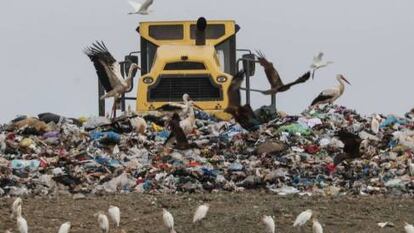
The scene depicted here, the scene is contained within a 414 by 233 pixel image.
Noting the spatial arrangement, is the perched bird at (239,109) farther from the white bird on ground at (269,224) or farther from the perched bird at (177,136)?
the white bird on ground at (269,224)

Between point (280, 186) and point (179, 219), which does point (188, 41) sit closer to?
point (280, 186)

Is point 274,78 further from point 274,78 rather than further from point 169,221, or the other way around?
point 169,221

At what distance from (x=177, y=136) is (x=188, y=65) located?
9.93 ft

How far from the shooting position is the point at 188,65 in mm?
17062

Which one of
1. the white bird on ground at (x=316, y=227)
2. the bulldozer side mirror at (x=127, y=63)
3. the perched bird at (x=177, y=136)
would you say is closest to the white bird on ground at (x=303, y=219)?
the white bird on ground at (x=316, y=227)

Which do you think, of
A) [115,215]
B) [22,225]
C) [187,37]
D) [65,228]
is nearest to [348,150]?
[115,215]

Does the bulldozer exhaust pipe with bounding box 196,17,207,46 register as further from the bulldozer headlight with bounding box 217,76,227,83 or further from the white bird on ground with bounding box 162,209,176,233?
the white bird on ground with bounding box 162,209,176,233

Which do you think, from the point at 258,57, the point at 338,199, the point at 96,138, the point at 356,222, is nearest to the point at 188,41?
the point at 258,57

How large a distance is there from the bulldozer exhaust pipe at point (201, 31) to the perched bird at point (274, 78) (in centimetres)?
100

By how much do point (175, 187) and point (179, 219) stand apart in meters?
2.14

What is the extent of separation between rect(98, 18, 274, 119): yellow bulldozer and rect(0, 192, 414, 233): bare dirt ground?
210 inches

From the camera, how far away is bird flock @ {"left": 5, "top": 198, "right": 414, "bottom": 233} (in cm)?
954

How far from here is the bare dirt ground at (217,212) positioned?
1003 cm

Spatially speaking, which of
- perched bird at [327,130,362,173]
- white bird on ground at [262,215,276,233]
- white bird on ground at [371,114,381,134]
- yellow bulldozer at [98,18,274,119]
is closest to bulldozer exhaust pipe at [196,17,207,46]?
yellow bulldozer at [98,18,274,119]
